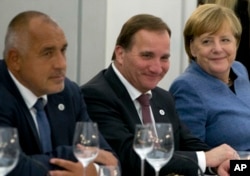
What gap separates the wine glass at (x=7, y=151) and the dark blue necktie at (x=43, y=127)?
0.61 m

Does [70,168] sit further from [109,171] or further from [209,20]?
[209,20]

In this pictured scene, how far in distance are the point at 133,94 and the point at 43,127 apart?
0.53 m

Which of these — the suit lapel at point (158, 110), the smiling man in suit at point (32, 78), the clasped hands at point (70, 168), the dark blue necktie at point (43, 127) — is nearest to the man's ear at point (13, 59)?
the smiling man in suit at point (32, 78)

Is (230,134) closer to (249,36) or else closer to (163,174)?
(163,174)

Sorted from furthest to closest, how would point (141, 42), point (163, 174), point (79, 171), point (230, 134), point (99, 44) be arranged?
point (99, 44) < point (230, 134) < point (141, 42) < point (163, 174) < point (79, 171)

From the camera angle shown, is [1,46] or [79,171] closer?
[79,171]

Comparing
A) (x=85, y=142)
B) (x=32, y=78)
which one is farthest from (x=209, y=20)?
(x=85, y=142)

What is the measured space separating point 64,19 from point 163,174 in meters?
1.79

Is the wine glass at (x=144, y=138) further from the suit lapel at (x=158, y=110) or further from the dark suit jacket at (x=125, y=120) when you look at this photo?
the suit lapel at (x=158, y=110)

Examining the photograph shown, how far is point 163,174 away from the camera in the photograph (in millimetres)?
2697

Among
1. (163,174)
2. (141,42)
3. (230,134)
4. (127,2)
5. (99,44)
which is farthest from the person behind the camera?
(127,2)

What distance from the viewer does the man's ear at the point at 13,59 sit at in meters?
2.52

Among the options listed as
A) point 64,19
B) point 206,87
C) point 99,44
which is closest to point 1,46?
point 64,19

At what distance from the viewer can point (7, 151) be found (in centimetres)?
191
